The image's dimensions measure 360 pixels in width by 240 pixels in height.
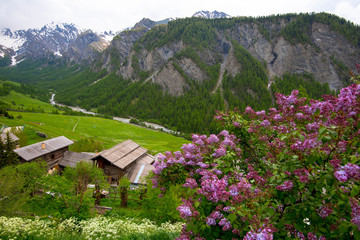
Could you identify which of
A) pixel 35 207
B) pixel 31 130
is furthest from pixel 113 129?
pixel 35 207

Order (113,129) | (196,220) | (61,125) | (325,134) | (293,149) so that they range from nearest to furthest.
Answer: (325,134)
(293,149)
(196,220)
(61,125)
(113,129)

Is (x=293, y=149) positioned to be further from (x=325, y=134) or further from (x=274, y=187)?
(x=274, y=187)

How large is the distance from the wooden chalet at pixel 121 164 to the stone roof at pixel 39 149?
13048 millimetres

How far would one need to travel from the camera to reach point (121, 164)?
36.8 metres

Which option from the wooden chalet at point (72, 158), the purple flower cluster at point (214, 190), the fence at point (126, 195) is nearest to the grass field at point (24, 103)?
the wooden chalet at point (72, 158)

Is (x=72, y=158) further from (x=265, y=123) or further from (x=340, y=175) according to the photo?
(x=340, y=175)

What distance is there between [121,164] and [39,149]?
64.6 feet

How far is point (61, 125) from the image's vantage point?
110625 millimetres

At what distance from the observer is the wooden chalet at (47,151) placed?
37.4 metres

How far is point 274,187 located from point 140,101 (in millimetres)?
199471

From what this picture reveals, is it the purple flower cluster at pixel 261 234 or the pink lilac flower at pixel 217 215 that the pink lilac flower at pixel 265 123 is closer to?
the pink lilac flower at pixel 217 215

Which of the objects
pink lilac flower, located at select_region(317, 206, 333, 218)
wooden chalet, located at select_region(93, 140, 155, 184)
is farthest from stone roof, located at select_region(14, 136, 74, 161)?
pink lilac flower, located at select_region(317, 206, 333, 218)

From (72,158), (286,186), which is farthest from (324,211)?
(72,158)

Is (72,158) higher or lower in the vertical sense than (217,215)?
lower
